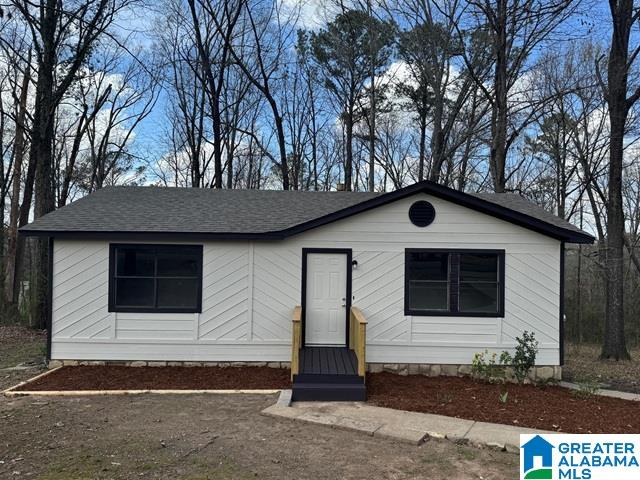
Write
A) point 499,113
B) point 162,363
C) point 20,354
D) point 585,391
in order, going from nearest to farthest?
point 585,391 < point 162,363 < point 20,354 < point 499,113

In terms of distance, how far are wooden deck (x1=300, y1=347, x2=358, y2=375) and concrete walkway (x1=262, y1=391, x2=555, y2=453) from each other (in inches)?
21.9

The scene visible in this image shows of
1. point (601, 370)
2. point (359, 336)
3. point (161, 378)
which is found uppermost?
point (359, 336)

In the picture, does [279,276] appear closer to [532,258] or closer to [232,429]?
[232,429]

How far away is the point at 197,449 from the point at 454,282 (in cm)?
522

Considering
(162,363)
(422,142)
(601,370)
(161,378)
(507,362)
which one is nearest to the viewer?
(161,378)

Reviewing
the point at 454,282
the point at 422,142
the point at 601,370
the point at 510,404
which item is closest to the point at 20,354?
the point at 454,282

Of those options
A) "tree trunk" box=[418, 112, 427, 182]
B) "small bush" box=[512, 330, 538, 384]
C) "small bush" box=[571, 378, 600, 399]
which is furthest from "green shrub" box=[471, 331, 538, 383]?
"tree trunk" box=[418, 112, 427, 182]

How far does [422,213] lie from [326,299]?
231cm

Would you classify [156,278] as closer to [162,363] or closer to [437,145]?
[162,363]

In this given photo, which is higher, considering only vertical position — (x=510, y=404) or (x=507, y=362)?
(x=507, y=362)

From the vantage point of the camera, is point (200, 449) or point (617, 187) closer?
point (200, 449)

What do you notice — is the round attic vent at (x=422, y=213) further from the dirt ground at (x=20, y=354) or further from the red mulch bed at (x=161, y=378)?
the dirt ground at (x=20, y=354)

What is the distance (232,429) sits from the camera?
537 cm

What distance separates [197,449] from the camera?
4.76m
